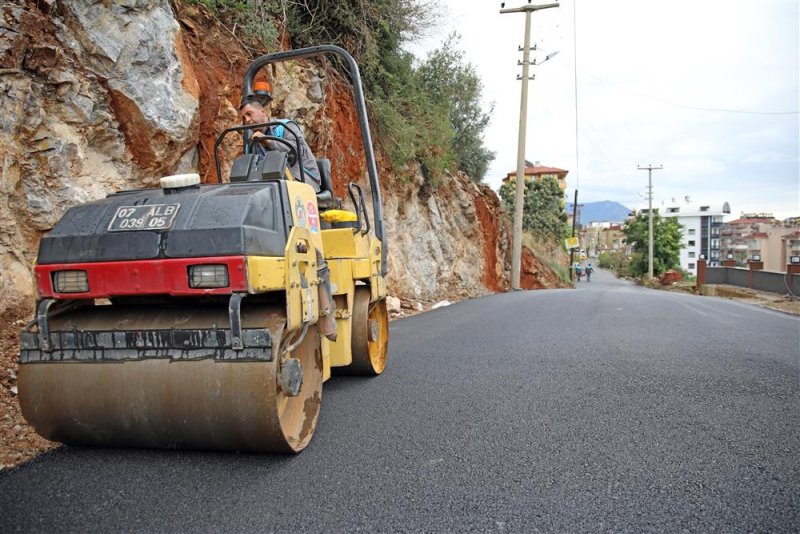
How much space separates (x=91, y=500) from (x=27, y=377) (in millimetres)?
751

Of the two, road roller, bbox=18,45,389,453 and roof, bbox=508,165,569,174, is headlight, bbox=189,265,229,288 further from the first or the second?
roof, bbox=508,165,569,174

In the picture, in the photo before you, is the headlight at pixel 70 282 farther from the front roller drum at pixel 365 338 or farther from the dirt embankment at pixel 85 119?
the front roller drum at pixel 365 338

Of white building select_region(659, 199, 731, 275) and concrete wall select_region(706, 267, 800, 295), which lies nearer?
concrete wall select_region(706, 267, 800, 295)

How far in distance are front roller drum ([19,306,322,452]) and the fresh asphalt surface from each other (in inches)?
7.2

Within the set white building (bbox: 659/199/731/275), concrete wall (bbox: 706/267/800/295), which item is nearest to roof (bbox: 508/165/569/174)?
white building (bbox: 659/199/731/275)

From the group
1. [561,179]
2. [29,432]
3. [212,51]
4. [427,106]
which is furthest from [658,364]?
[561,179]

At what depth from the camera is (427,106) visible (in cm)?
1334

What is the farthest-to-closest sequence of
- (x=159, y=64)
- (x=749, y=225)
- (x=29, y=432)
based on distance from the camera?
(x=749, y=225) → (x=159, y=64) → (x=29, y=432)

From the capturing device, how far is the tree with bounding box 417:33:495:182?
15.5 metres

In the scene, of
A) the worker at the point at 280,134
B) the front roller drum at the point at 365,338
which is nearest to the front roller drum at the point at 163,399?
the worker at the point at 280,134

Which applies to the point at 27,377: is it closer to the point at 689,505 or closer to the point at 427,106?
the point at 689,505

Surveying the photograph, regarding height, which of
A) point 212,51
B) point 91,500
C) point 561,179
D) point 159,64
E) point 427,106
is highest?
point 561,179

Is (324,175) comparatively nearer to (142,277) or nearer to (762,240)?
(142,277)

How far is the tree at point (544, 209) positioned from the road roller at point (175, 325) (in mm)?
35585
